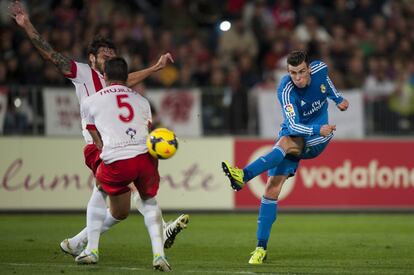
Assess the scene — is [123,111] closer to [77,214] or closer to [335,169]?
[77,214]

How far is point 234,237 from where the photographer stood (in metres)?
13.2

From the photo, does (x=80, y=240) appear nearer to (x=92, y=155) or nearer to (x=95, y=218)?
(x=95, y=218)

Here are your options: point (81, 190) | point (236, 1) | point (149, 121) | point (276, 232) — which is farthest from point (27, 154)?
point (149, 121)

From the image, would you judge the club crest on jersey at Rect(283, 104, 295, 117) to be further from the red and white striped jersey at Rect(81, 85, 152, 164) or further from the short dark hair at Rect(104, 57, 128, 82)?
the short dark hair at Rect(104, 57, 128, 82)

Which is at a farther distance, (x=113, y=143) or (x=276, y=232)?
(x=276, y=232)

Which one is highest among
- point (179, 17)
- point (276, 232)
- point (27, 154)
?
point (179, 17)

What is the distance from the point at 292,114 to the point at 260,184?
763cm

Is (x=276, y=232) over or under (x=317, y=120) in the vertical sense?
under

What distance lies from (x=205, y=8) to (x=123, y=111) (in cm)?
1264

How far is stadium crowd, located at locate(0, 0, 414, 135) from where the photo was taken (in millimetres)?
18266

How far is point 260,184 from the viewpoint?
17766mm

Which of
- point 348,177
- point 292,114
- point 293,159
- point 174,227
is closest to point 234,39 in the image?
point 348,177

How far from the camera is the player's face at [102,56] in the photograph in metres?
10.3

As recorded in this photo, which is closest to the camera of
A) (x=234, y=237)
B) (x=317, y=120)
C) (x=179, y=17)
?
(x=317, y=120)
